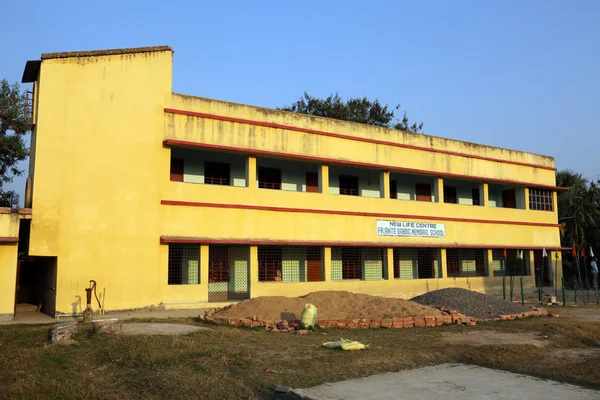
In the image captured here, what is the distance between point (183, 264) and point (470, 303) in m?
10.3

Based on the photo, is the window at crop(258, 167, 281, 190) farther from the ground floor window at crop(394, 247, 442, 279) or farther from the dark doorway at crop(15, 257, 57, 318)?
the dark doorway at crop(15, 257, 57, 318)

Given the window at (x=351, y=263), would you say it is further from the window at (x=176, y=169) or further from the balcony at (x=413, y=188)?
the window at (x=176, y=169)

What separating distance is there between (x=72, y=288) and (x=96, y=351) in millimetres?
7881

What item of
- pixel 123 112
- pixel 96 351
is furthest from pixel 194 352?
pixel 123 112

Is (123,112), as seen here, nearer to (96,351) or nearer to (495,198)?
(96,351)

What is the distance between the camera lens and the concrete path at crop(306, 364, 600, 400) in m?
6.23

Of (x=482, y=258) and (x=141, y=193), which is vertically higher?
(x=141, y=193)

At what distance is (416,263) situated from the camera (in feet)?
83.0

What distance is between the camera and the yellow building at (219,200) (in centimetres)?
1664

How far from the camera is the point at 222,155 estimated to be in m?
20.5

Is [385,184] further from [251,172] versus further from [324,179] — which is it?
[251,172]

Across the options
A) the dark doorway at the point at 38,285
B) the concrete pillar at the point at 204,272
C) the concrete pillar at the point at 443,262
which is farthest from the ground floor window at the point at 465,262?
the dark doorway at the point at 38,285

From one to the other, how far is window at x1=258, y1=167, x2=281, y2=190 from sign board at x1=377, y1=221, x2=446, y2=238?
4883mm

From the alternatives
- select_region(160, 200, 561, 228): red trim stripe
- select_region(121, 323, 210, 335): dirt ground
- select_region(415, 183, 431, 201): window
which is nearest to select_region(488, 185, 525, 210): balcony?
select_region(160, 200, 561, 228): red trim stripe
